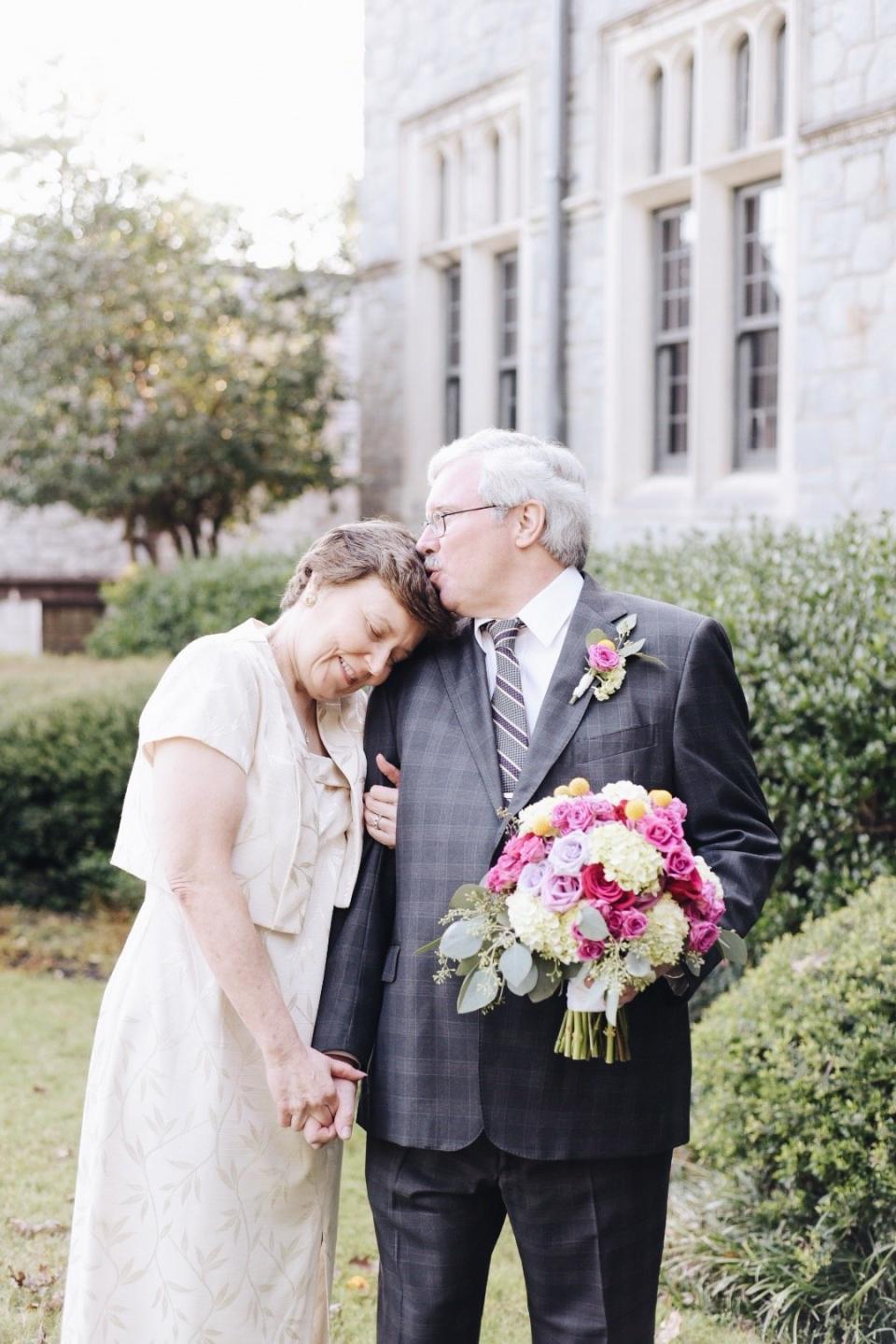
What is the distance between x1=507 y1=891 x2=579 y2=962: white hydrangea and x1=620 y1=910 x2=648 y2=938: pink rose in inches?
3.0

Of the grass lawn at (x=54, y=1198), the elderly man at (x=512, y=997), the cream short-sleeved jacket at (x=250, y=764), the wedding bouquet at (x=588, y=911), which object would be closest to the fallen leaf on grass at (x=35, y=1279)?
the grass lawn at (x=54, y=1198)

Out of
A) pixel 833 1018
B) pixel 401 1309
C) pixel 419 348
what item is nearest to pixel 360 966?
pixel 401 1309

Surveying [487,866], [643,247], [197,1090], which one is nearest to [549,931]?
[487,866]

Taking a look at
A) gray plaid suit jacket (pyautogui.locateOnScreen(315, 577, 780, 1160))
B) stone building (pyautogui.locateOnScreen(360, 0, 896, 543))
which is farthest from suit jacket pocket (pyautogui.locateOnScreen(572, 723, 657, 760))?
stone building (pyautogui.locateOnScreen(360, 0, 896, 543))

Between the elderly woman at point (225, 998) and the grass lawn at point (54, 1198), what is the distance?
1256 mm

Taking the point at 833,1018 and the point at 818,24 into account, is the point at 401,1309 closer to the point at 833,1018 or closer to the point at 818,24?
the point at 833,1018

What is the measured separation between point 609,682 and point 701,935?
522mm

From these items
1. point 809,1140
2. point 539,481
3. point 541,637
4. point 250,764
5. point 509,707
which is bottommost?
point 809,1140

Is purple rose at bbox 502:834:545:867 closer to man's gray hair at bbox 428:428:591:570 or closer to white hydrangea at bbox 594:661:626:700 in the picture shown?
white hydrangea at bbox 594:661:626:700

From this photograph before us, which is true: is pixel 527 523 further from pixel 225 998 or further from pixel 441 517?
pixel 225 998

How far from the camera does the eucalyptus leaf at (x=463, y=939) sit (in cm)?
229

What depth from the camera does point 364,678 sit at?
2748mm

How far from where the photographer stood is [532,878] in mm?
2271

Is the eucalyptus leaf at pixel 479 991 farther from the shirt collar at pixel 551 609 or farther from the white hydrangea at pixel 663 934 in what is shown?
the shirt collar at pixel 551 609
